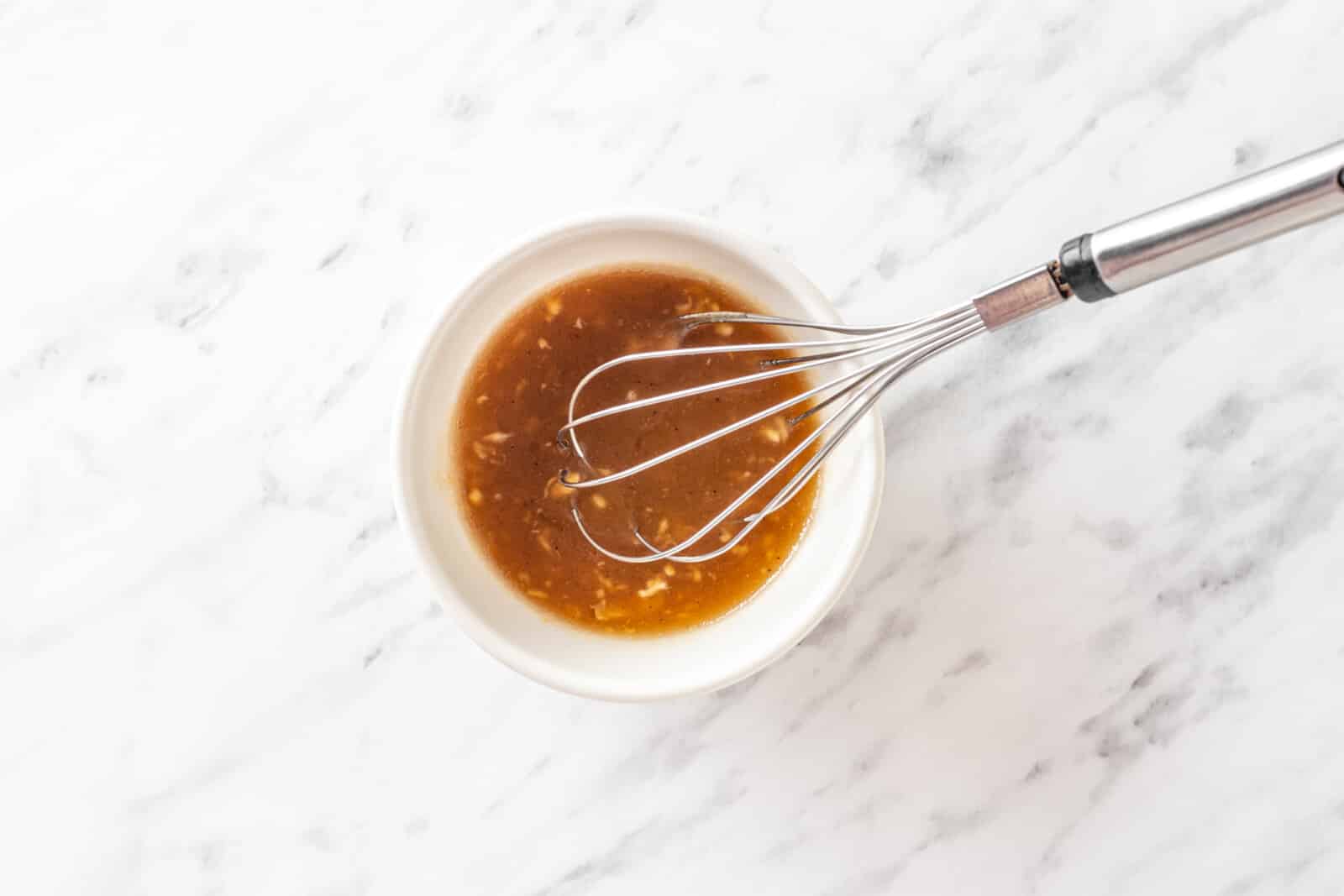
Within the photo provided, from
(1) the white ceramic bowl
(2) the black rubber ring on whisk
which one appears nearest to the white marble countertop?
(1) the white ceramic bowl

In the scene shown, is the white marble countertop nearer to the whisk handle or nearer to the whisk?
the whisk

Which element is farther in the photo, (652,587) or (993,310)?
(652,587)

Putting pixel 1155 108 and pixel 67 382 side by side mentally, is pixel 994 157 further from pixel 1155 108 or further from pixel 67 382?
pixel 67 382

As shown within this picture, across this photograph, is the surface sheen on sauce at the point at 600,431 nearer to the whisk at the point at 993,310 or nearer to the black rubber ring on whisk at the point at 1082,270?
the whisk at the point at 993,310

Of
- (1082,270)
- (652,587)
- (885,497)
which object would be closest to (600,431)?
(652,587)

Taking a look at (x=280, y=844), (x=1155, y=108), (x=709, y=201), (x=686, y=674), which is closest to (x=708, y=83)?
(x=709, y=201)

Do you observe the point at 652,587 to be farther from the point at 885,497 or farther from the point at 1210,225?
the point at 1210,225
